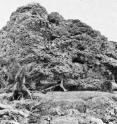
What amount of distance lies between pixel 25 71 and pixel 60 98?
6.67 m

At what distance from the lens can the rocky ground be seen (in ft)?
79.4

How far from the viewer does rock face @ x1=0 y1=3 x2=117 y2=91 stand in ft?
103

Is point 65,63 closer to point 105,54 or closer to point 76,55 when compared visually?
point 76,55

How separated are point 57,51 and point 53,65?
2241 mm

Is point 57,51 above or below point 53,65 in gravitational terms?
above

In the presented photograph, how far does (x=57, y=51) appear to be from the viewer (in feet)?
109

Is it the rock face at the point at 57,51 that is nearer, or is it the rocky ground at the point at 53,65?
the rocky ground at the point at 53,65

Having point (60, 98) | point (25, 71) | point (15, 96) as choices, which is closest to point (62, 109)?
point (60, 98)

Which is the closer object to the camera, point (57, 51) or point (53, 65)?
point (53, 65)

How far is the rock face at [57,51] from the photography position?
31.3m

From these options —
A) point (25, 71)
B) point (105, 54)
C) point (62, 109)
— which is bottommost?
point (62, 109)

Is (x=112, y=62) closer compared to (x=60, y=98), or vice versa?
(x=60, y=98)

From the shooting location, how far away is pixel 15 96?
89.8 ft

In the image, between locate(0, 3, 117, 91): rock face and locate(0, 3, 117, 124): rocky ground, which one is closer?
locate(0, 3, 117, 124): rocky ground
